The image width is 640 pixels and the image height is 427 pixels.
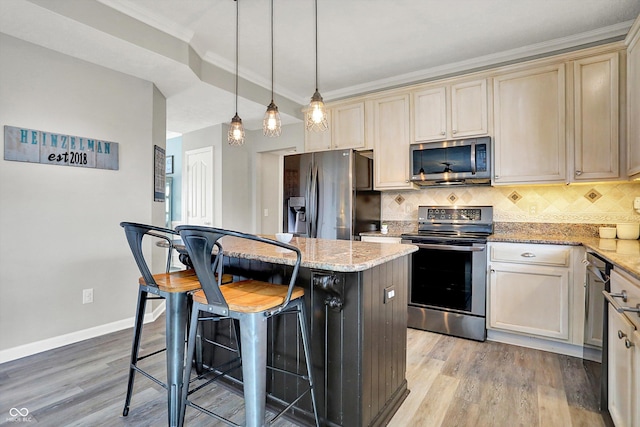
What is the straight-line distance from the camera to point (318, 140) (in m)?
4.06

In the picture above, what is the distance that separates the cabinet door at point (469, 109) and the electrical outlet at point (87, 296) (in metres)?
3.59

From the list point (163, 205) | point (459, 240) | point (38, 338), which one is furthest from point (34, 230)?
point (459, 240)

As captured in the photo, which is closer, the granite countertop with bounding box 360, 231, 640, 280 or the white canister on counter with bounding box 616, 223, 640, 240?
the granite countertop with bounding box 360, 231, 640, 280

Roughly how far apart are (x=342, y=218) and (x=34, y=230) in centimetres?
257

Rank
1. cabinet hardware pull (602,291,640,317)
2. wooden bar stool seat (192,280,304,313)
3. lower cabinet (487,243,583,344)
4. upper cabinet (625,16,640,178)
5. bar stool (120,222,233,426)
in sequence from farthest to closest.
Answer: lower cabinet (487,243,583,344), upper cabinet (625,16,640,178), bar stool (120,222,233,426), wooden bar stool seat (192,280,304,313), cabinet hardware pull (602,291,640,317)

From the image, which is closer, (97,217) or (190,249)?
(190,249)

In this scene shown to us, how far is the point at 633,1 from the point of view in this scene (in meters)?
2.34

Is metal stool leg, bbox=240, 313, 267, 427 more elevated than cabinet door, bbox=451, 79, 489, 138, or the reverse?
cabinet door, bbox=451, 79, 489, 138

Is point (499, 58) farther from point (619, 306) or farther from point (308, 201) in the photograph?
point (619, 306)

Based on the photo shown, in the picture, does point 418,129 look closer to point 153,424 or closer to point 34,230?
point 153,424

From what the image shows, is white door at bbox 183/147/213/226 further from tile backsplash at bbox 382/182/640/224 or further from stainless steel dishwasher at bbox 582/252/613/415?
stainless steel dishwasher at bbox 582/252/613/415

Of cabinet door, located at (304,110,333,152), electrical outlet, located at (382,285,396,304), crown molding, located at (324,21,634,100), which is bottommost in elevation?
electrical outlet, located at (382,285,396,304)

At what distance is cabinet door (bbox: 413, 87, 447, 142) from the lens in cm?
323

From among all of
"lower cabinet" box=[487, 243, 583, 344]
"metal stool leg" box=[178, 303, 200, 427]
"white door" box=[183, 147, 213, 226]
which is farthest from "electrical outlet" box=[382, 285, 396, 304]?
"white door" box=[183, 147, 213, 226]
